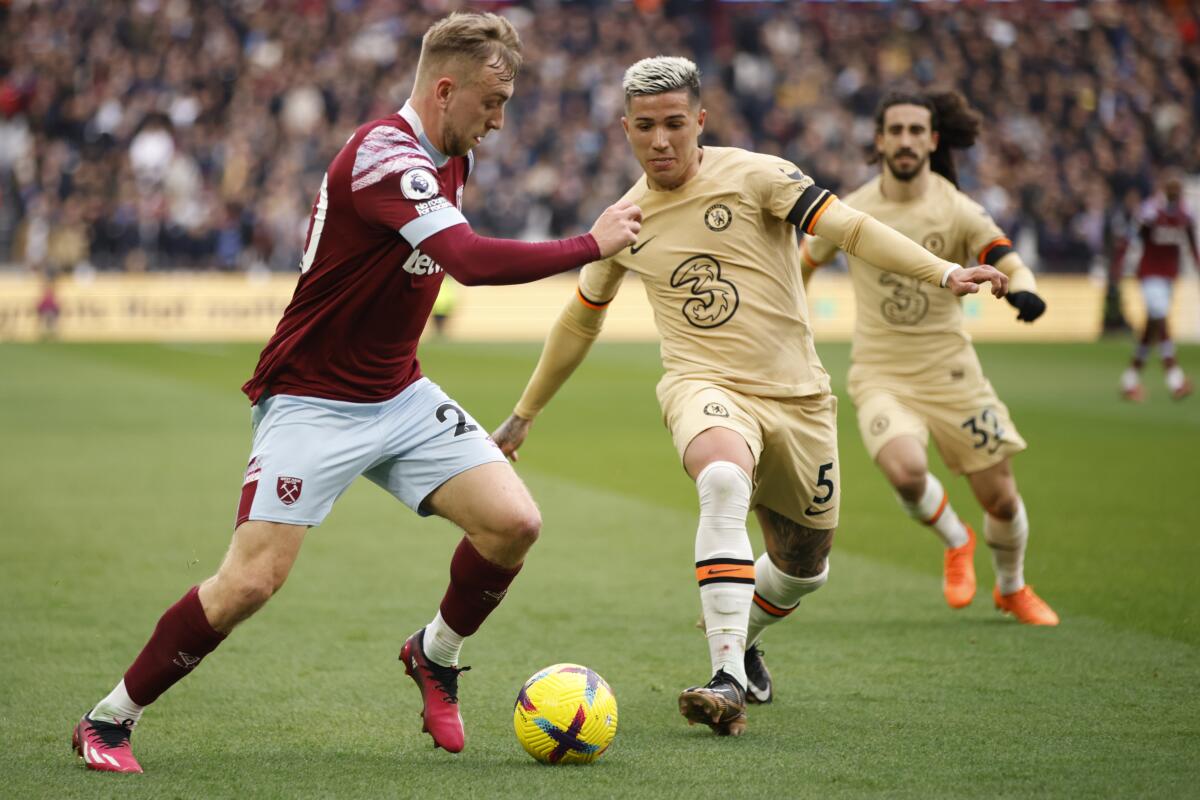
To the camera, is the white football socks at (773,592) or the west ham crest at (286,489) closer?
the west ham crest at (286,489)

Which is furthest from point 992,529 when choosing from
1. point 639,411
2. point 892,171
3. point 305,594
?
point 639,411

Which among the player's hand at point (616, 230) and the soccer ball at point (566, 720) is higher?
the player's hand at point (616, 230)

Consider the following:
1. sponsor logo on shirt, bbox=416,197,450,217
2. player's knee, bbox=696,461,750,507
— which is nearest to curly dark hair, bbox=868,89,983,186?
player's knee, bbox=696,461,750,507

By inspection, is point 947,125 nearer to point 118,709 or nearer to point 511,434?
point 511,434

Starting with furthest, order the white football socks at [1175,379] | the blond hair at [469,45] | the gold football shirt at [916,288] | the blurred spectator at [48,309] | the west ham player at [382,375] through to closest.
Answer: the blurred spectator at [48,309], the white football socks at [1175,379], the gold football shirt at [916,288], the blond hair at [469,45], the west ham player at [382,375]

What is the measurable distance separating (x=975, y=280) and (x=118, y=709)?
3076 millimetres

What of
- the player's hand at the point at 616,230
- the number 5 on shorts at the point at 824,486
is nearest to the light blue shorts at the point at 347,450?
the player's hand at the point at 616,230

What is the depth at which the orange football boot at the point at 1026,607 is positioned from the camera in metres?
7.27

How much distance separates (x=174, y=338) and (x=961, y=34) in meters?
19.4

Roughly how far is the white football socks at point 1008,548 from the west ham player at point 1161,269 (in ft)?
38.6

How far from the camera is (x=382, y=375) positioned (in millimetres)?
5137

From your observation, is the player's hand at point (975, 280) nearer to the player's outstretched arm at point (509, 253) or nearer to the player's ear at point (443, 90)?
the player's outstretched arm at point (509, 253)

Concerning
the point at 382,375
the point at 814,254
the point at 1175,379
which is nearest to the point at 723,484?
the point at 382,375

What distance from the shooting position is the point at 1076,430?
1562 cm
